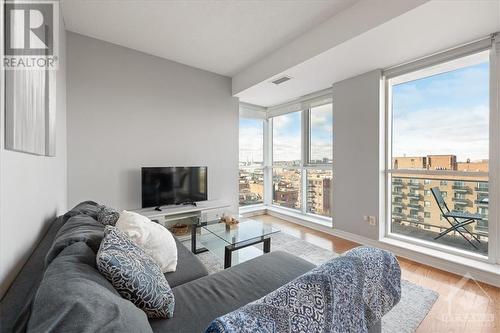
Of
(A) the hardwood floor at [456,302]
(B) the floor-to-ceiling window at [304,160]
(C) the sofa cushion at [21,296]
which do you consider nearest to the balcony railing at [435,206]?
(A) the hardwood floor at [456,302]

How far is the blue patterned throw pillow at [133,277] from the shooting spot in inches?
33.7

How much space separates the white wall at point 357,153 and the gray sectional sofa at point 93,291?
201 cm

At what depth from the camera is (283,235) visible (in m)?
3.41

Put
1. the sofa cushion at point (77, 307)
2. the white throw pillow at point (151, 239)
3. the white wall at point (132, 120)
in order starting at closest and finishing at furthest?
the sofa cushion at point (77, 307)
the white throw pillow at point (151, 239)
the white wall at point (132, 120)

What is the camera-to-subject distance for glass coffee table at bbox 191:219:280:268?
6.76 ft

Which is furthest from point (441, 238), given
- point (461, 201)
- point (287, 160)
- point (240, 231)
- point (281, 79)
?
point (281, 79)

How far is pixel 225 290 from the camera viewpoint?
3.92 feet

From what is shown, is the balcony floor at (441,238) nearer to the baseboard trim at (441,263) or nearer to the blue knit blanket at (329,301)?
the baseboard trim at (441,263)

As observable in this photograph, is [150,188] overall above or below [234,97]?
below

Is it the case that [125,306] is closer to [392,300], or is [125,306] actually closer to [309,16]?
[392,300]

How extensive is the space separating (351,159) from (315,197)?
125 cm

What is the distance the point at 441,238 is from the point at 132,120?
4.33m

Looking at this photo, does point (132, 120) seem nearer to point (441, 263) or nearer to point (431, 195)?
point (431, 195)

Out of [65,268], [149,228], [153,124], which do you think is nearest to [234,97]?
[153,124]
